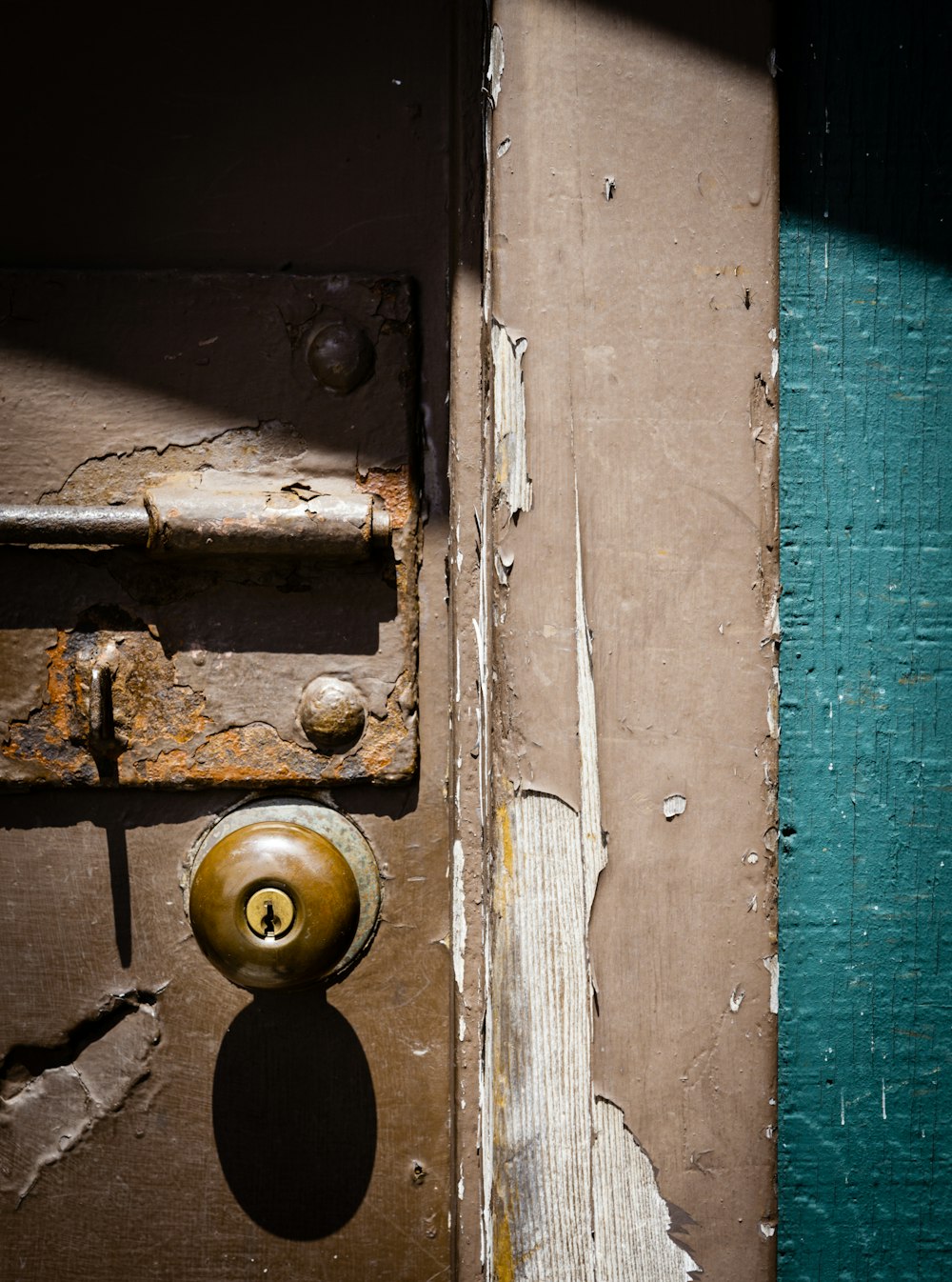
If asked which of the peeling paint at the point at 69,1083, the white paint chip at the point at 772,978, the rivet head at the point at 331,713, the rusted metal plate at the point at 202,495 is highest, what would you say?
the rusted metal plate at the point at 202,495

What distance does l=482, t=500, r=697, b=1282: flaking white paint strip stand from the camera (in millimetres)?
542

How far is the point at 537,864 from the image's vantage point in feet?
1.81

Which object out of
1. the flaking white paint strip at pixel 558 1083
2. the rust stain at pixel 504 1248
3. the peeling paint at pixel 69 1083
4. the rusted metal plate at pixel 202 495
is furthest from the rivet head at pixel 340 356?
the rust stain at pixel 504 1248

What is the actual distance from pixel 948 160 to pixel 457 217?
364 millimetres

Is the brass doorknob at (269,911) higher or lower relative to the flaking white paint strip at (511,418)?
lower

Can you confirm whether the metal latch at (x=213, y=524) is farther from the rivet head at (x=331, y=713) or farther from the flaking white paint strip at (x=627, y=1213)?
the flaking white paint strip at (x=627, y=1213)

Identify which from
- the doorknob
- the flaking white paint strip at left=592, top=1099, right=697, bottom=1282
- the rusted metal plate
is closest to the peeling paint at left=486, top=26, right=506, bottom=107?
the rusted metal plate

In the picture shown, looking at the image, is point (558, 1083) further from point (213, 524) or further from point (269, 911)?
point (213, 524)

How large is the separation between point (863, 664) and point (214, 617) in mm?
471

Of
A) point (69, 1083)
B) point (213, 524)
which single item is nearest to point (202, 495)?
point (213, 524)

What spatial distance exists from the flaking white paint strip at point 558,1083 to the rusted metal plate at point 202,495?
13cm

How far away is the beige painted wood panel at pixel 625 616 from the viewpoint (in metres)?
0.55

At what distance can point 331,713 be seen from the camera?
0.60 meters

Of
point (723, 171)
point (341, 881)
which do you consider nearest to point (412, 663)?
point (341, 881)
